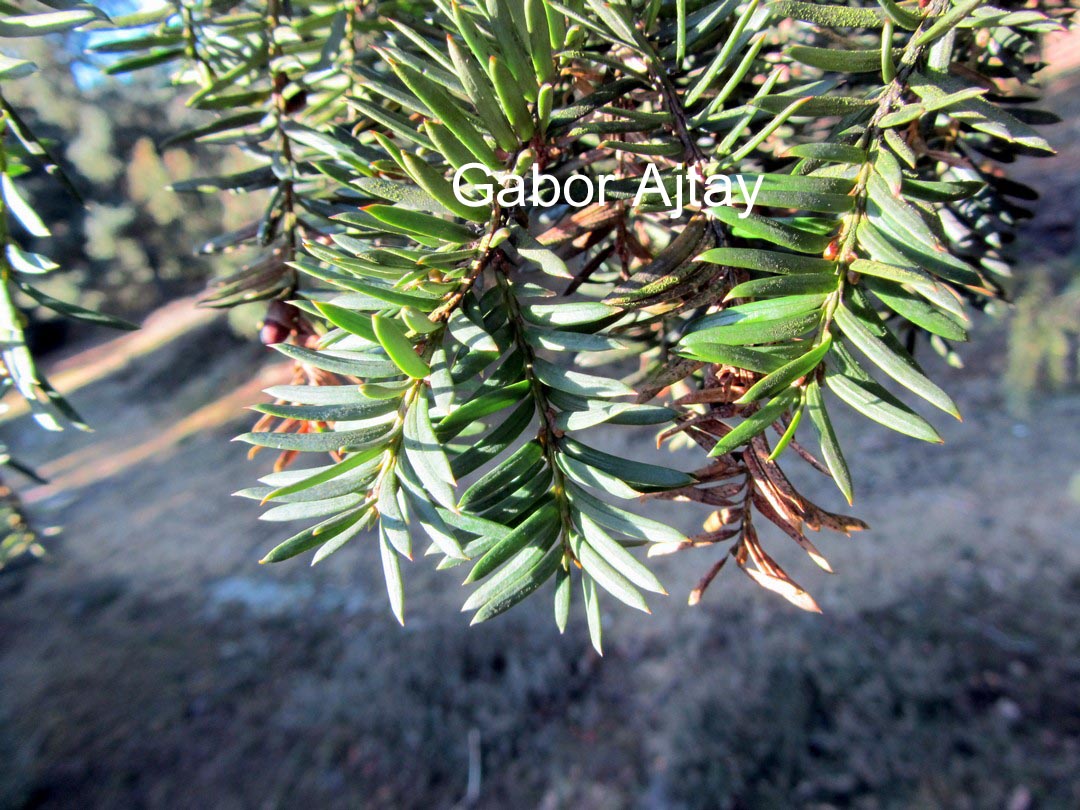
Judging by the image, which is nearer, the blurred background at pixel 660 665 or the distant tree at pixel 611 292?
the distant tree at pixel 611 292

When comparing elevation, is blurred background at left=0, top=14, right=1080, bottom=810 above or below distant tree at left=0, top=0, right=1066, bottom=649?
below

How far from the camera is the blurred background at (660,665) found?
1.96m

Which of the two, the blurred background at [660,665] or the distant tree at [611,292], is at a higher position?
the distant tree at [611,292]

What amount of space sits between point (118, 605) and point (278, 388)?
13.6 feet

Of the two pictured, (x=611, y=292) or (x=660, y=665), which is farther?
(x=660, y=665)

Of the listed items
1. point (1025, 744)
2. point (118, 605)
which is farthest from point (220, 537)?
point (1025, 744)

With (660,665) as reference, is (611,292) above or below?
above

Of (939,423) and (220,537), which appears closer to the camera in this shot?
(939,423)

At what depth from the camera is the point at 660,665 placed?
2.40 meters

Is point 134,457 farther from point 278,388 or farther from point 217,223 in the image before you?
point 278,388

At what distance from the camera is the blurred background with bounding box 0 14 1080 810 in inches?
77.3

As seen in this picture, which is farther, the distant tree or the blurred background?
the blurred background

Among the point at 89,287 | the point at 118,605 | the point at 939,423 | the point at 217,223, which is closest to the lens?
the point at 939,423

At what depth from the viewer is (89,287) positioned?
753cm
